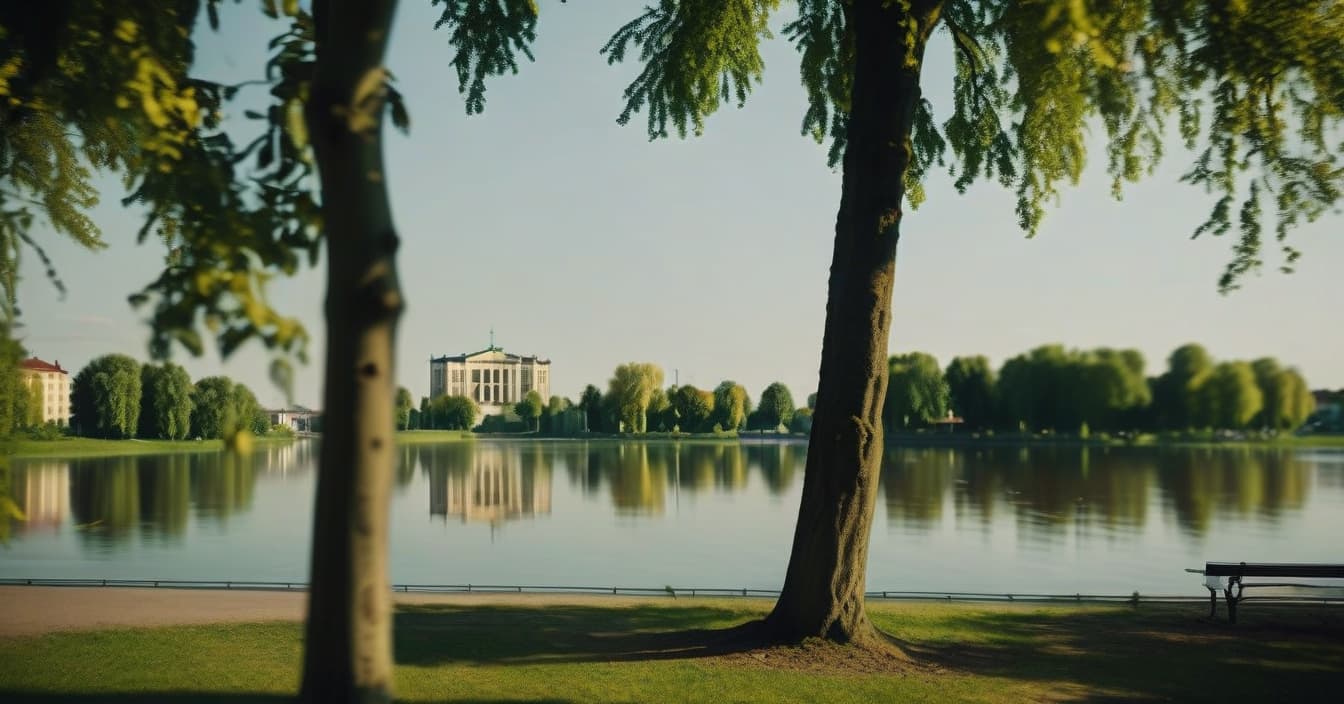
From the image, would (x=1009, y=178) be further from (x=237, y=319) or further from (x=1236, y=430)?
(x=1236, y=430)

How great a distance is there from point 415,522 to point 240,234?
91.0ft

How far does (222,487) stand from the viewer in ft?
147

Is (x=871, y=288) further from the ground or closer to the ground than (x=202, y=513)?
further from the ground

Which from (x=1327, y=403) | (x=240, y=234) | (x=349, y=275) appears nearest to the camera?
(x=349, y=275)

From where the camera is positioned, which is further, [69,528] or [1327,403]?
[1327,403]

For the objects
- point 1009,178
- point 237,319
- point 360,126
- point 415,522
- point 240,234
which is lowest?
point 415,522

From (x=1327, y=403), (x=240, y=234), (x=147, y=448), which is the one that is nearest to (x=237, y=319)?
(x=240, y=234)

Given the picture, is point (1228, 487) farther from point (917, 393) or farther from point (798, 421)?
point (798, 421)

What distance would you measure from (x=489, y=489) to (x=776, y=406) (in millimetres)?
100013

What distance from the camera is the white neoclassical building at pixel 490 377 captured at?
578 feet

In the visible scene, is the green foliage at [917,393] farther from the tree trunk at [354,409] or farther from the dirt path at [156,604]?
the tree trunk at [354,409]

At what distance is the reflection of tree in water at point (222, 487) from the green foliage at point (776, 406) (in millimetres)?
83993

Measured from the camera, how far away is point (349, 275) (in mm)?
3484

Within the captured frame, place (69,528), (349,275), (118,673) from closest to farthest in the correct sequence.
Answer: (349,275) < (118,673) < (69,528)
